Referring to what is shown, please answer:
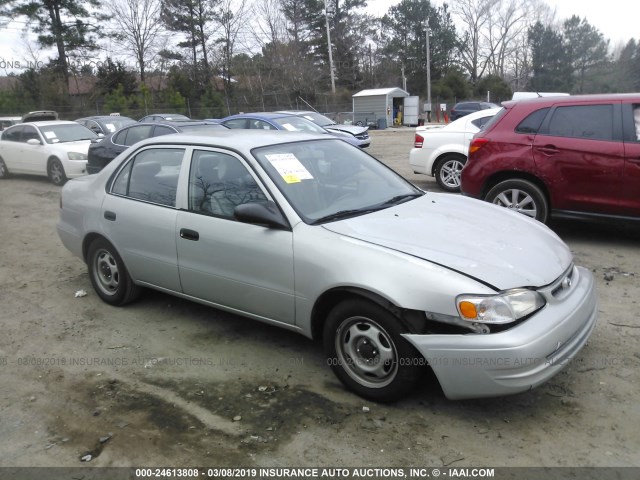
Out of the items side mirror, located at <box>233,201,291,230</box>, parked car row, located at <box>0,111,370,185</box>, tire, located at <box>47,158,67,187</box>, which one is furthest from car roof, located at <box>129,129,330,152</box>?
tire, located at <box>47,158,67,187</box>

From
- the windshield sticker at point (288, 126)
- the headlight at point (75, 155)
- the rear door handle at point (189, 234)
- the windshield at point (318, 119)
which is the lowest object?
the rear door handle at point (189, 234)

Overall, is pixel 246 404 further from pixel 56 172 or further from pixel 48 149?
pixel 48 149

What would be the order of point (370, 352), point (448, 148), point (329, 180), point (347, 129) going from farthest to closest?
point (347, 129)
point (448, 148)
point (329, 180)
point (370, 352)

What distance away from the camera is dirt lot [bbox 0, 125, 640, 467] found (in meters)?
2.96

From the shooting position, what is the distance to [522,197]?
6684 mm

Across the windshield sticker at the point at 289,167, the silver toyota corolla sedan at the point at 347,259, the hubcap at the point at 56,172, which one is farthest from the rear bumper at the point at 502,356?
the hubcap at the point at 56,172

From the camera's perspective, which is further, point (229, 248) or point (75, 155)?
point (75, 155)

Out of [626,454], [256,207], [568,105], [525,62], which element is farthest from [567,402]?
[525,62]

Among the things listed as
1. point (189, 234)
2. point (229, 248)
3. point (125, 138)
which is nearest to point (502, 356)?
point (229, 248)

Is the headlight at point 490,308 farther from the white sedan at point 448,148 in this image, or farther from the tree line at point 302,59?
the tree line at point 302,59

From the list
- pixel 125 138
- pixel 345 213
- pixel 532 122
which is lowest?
pixel 345 213

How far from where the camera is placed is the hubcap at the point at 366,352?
10.6 ft

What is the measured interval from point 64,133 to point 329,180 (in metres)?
11.0

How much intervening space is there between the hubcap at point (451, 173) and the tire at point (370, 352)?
22.8ft
